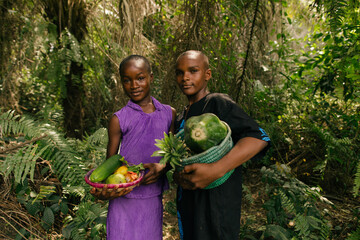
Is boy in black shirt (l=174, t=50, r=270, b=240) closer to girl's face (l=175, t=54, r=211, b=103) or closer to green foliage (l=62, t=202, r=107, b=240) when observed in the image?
girl's face (l=175, t=54, r=211, b=103)

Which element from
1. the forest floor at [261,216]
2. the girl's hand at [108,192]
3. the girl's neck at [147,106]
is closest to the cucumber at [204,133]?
the girl's hand at [108,192]

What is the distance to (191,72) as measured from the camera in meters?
1.57

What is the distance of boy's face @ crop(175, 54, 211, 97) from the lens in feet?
5.14

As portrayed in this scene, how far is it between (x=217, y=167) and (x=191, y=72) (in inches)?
26.3

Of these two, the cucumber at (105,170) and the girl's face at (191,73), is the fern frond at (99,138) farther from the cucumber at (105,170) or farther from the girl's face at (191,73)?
the girl's face at (191,73)

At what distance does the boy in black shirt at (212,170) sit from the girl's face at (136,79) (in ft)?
0.93

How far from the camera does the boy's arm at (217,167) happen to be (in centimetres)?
121

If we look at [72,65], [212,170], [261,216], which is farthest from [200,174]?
[72,65]

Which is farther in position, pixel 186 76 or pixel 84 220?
pixel 84 220

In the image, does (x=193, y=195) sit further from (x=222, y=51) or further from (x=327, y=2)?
(x=327, y=2)

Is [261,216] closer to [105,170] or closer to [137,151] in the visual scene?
[137,151]

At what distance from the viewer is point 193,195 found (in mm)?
1514

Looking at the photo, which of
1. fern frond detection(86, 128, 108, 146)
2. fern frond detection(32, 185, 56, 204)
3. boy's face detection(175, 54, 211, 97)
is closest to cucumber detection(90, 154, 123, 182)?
boy's face detection(175, 54, 211, 97)

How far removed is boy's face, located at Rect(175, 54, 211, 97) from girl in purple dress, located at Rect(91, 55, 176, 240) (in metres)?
0.31
